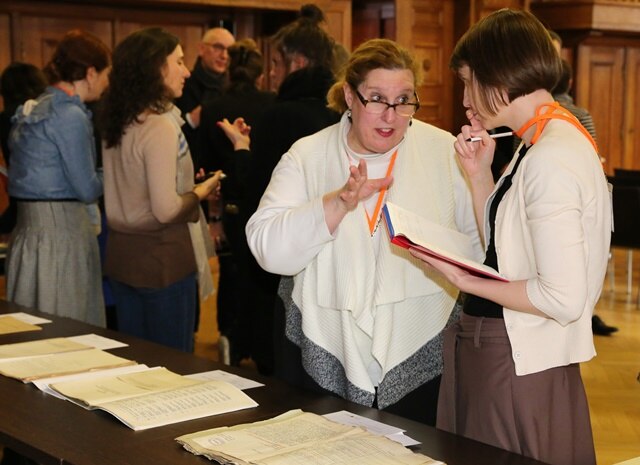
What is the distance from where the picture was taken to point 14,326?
3391mm

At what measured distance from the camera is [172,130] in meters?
4.26

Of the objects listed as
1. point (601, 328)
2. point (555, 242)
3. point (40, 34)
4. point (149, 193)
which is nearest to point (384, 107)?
point (555, 242)

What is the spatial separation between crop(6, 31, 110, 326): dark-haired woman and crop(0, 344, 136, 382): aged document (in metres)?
1.71

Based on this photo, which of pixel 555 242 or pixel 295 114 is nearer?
pixel 555 242

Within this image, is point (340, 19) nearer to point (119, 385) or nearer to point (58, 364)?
point (58, 364)

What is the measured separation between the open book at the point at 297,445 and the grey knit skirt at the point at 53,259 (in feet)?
8.50

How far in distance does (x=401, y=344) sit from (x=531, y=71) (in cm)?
89

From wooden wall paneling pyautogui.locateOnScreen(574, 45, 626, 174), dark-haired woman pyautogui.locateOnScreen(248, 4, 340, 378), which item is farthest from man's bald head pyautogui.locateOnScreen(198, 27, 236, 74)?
wooden wall paneling pyautogui.locateOnScreen(574, 45, 626, 174)

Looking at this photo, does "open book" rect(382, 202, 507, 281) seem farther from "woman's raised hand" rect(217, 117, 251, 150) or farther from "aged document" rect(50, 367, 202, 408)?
"woman's raised hand" rect(217, 117, 251, 150)

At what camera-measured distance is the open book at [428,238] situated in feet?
7.65

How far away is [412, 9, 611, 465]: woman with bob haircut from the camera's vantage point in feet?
7.29

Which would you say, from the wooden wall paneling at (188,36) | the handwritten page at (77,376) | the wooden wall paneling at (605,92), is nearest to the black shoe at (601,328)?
the wooden wall paneling at (188,36)

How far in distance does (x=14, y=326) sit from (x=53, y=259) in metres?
1.25

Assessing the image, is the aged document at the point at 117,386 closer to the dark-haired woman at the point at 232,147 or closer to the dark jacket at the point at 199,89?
the dark-haired woman at the point at 232,147
